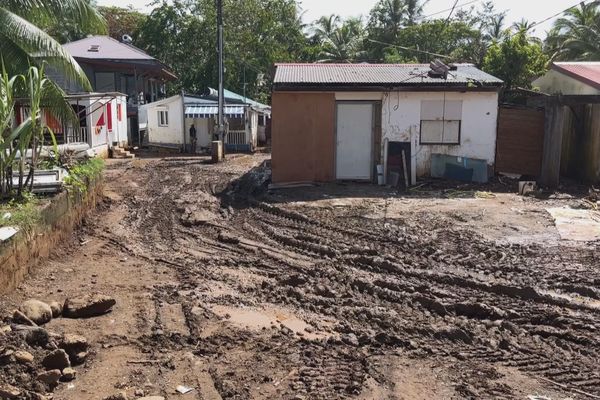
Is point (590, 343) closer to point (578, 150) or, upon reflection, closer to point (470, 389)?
point (470, 389)

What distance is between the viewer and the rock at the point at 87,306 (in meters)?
6.32

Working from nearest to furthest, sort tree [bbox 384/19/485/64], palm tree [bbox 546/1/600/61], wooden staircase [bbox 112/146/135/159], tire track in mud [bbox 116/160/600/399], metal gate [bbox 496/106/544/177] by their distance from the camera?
1. tire track in mud [bbox 116/160/600/399]
2. metal gate [bbox 496/106/544/177]
3. wooden staircase [bbox 112/146/135/159]
4. palm tree [bbox 546/1/600/61]
5. tree [bbox 384/19/485/64]

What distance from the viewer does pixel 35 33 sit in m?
12.0

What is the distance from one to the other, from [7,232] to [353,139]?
10756mm

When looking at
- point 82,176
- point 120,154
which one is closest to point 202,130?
point 120,154

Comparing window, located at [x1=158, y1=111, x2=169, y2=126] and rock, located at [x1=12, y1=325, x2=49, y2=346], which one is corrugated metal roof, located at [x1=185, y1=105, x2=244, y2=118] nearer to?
window, located at [x1=158, y1=111, x2=169, y2=126]

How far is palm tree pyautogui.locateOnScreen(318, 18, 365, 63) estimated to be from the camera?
41.7m

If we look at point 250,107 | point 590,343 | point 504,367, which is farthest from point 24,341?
point 250,107

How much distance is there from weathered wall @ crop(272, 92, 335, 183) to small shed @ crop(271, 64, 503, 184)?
3 centimetres

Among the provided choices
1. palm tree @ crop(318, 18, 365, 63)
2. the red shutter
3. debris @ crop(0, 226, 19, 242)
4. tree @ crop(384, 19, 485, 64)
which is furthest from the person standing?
debris @ crop(0, 226, 19, 242)

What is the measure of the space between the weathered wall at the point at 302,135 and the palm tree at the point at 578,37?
1808 centimetres

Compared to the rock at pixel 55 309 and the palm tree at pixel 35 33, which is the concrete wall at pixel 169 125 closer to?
the palm tree at pixel 35 33

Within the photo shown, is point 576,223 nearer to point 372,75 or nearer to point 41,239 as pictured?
point 372,75

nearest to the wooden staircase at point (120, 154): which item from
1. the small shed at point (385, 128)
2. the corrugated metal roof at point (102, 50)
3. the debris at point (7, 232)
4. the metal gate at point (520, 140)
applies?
the corrugated metal roof at point (102, 50)
